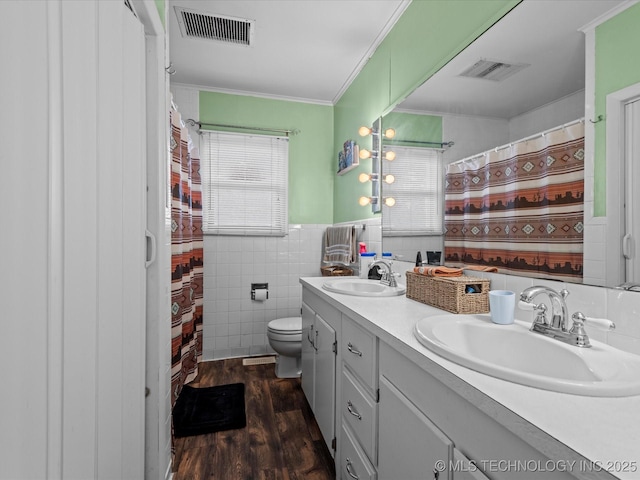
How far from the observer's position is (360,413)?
50.3 inches

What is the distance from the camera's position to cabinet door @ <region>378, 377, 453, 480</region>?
798 millimetres

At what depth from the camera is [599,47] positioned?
99cm

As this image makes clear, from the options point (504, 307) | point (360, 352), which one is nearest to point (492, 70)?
point (504, 307)

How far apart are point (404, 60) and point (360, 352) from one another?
1.77 metres

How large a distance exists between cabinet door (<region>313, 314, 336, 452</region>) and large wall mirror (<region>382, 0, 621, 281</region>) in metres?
0.68

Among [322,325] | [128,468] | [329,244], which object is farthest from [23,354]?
[329,244]

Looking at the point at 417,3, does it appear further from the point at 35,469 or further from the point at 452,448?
the point at 35,469

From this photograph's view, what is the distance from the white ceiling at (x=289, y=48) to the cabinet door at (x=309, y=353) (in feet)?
6.05

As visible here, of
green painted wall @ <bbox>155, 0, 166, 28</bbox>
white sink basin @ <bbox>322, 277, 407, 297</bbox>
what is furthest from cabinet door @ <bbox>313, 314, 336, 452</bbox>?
green painted wall @ <bbox>155, 0, 166, 28</bbox>

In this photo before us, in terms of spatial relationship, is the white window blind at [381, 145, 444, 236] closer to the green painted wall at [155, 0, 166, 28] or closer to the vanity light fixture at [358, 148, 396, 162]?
the vanity light fixture at [358, 148, 396, 162]

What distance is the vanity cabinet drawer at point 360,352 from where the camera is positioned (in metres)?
1.17

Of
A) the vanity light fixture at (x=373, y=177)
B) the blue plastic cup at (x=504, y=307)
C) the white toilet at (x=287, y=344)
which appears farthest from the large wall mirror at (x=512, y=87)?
the white toilet at (x=287, y=344)

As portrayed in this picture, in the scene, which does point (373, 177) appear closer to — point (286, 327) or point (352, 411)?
point (286, 327)

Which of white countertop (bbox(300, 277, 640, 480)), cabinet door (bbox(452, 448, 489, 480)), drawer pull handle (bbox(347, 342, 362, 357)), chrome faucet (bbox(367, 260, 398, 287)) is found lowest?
cabinet door (bbox(452, 448, 489, 480))
